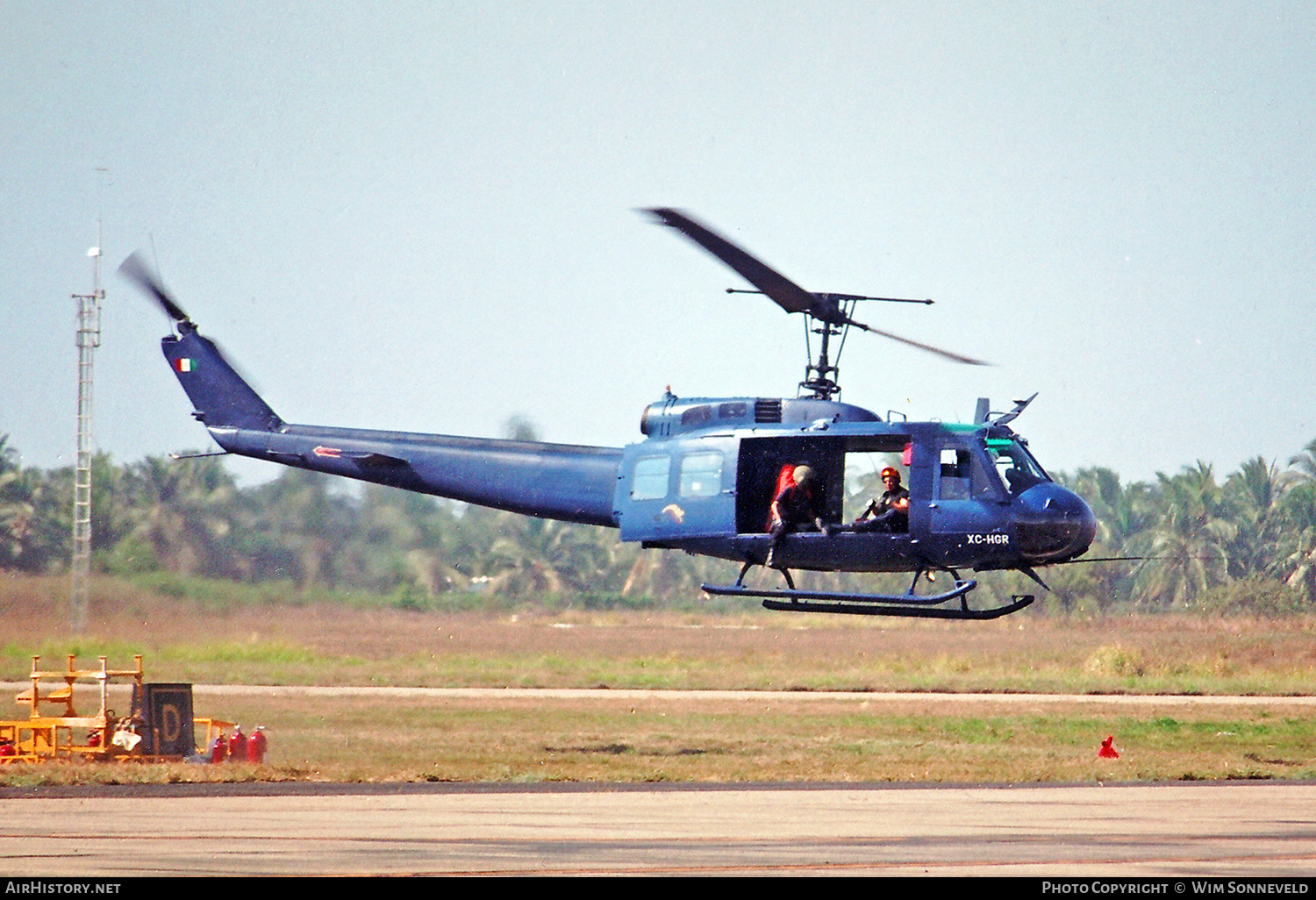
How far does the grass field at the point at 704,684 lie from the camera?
1035 inches

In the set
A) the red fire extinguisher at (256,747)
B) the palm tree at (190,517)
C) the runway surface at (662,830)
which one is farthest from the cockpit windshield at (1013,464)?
the palm tree at (190,517)

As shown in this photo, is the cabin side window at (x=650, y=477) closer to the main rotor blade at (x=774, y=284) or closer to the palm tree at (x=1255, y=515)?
the main rotor blade at (x=774, y=284)

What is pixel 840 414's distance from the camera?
61.6 ft

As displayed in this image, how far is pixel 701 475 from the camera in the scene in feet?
63.0

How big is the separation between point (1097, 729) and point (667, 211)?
797 inches

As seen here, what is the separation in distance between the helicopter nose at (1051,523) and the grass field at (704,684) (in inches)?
310

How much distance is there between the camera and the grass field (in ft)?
86.2

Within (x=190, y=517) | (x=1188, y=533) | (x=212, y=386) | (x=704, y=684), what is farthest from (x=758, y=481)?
(x=1188, y=533)

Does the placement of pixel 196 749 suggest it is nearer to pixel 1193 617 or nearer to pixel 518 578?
pixel 518 578

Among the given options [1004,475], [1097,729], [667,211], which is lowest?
[1097,729]

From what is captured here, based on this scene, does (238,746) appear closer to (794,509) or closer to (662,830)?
(662,830)

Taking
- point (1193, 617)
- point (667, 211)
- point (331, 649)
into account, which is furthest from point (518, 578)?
point (667, 211)

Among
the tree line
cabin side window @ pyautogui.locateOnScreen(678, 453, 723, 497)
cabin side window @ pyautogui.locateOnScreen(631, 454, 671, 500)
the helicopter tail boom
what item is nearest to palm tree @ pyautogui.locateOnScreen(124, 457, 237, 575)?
the tree line

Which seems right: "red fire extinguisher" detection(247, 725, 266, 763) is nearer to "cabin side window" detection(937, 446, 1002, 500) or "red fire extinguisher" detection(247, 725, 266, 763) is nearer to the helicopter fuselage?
the helicopter fuselage
